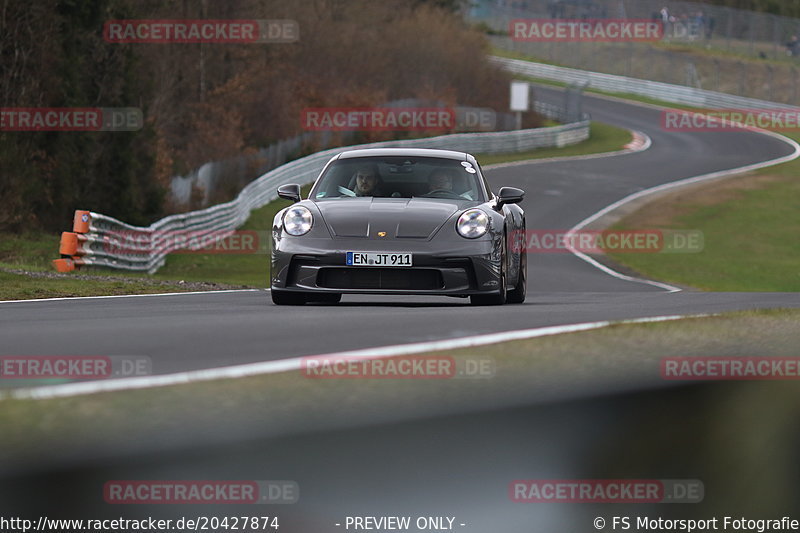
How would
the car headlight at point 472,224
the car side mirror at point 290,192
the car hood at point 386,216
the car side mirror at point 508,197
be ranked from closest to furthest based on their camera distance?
the car hood at point 386,216
the car headlight at point 472,224
the car side mirror at point 290,192
the car side mirror at point 508,197

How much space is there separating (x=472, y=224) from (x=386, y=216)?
687 mm

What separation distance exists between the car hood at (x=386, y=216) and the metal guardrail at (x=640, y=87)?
62077 mm

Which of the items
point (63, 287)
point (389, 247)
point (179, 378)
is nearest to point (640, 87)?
point (63, 287)

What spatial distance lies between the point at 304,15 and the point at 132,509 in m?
54.3

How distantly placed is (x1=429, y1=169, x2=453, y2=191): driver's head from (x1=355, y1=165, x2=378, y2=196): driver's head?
1.64 ft

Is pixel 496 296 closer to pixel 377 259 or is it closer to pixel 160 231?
pixel 377 259

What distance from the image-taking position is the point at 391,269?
380 inches

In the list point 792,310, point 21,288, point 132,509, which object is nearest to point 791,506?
point 132,509

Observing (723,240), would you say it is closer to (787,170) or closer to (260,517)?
(787,170)

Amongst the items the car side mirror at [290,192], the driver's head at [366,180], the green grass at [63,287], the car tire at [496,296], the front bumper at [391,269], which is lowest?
the green grass at [63,287]

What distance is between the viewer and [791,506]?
304cm

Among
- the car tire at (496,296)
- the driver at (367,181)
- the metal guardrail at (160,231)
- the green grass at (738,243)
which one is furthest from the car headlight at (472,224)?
the green grass at (738,243)

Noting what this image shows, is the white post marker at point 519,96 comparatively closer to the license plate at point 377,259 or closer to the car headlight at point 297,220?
the car headlight at point 297,220

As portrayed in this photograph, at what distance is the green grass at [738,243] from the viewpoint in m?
26.0
